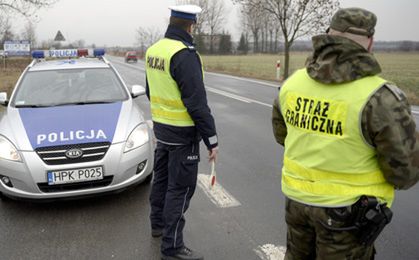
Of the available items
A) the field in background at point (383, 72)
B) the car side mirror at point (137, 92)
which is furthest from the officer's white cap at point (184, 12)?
the field in background at point (383, 72)

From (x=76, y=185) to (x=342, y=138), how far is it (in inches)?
120

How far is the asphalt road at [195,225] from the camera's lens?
354 cm

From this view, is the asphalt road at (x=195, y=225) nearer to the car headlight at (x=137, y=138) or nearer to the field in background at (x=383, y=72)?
the car headlight at (x=137, y=138)

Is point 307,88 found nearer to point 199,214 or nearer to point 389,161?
point 389,161

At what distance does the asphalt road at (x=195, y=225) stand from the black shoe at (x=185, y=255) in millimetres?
101

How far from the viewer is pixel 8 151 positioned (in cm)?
422

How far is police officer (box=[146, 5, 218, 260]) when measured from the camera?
3051 millimetres

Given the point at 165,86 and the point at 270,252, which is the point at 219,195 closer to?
the point at 270,252

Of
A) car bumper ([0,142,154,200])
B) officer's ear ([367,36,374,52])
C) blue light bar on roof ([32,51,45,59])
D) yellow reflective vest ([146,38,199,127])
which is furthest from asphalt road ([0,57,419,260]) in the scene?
blue light bar on roof ([32,51,45,59])

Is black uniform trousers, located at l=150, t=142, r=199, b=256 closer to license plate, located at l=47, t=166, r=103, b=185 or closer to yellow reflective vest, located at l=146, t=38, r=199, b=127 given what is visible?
yellow reflective vest, located at l=146, t=38, r=199, b=127

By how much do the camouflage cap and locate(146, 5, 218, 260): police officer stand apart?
1.32 metres

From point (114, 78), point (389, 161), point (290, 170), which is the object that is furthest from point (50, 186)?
point (389, 161)

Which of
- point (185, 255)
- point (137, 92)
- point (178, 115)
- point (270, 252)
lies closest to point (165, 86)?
point (178, 115)

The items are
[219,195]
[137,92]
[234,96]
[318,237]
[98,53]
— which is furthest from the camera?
[234,96]
